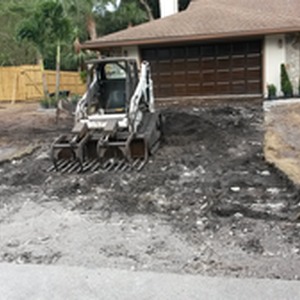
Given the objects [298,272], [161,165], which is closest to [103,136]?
[161,165]

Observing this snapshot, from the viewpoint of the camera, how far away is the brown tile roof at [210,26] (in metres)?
17.3

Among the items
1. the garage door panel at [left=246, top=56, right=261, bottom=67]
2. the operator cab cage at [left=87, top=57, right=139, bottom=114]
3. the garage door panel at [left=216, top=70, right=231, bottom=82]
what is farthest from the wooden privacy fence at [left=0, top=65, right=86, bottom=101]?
the operator cab cage at [left=87, top=57, right=139, bottom=114]

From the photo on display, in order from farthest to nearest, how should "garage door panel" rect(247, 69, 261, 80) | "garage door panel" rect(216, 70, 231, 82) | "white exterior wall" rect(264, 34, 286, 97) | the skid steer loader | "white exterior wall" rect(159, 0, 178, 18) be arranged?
"white exterior wall" rect(159, 0, 178, 18)
"garage door panel" rect(216, 70, 231, 82)
"garage door panel" rect(247, 69, 261, 80)
"white exterior wall" rect(264, 34, 286, 97)
the skid steer loader

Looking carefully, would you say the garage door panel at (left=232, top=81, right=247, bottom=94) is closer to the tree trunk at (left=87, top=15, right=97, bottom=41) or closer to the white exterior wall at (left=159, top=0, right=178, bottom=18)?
the white exterior wall at (left=159, top=0, right=178, bottom=18)

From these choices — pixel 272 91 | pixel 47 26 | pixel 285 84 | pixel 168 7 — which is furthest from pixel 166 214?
pixel 168 7

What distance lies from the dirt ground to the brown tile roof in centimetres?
786

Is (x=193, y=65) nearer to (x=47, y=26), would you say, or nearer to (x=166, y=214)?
(x=47, y=26)

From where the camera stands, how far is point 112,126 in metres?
9.60

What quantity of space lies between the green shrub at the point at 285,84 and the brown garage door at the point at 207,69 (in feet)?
3.50

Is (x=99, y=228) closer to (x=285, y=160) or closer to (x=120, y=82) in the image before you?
(x=285, y=160)

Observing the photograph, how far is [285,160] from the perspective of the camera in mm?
8414

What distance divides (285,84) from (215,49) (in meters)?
3.25

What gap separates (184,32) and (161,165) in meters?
10.2

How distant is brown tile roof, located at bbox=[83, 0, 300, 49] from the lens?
17.3 m
